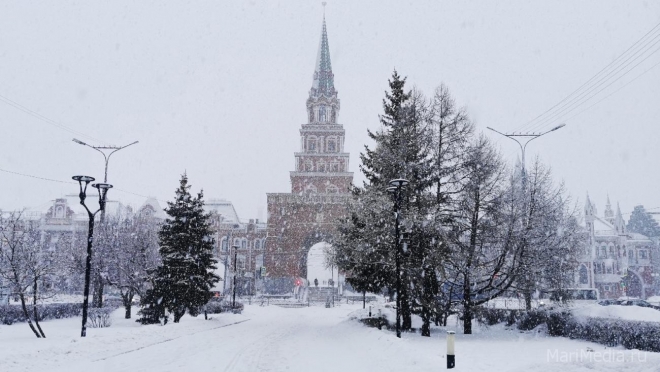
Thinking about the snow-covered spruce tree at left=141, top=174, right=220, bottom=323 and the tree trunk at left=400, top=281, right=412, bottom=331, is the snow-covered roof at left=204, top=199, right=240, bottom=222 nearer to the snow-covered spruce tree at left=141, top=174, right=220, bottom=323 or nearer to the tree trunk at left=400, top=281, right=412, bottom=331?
the snow-covered spruce tree at left=141, top=174, right=220, bottom=323

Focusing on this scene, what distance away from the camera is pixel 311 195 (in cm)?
6762

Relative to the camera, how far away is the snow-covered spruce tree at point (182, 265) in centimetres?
2619

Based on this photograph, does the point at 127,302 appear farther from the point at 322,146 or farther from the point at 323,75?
the point at 323,75

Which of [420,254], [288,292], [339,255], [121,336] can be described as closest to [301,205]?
[288,292]

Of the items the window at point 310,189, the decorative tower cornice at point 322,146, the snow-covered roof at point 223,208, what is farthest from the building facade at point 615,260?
the snow-covered roof at point 223,208

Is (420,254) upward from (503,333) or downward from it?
upward

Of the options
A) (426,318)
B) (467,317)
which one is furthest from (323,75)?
(426,318)

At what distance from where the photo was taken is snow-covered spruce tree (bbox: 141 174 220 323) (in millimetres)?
26188

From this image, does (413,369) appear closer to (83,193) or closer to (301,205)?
(83,193)

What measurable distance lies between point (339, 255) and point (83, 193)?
11547 mm

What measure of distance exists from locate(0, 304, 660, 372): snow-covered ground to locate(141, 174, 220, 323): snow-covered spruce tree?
5.56 meters

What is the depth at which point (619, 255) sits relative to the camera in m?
73.6

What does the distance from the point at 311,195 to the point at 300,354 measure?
53.7 metres

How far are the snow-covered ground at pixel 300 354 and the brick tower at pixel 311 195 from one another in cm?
4613
